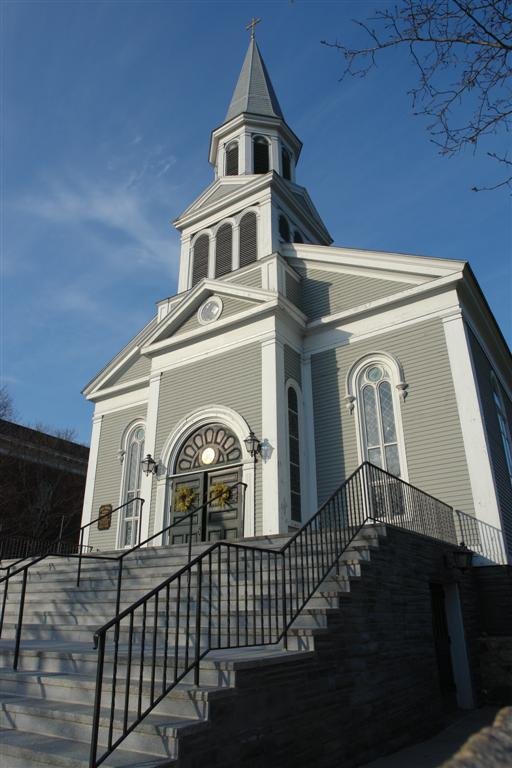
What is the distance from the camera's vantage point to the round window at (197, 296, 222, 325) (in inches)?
558

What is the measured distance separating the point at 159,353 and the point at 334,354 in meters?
4.73

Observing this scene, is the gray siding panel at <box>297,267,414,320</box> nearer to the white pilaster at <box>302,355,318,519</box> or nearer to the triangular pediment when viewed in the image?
the white pilaster at <box>302,355,318,519</box>

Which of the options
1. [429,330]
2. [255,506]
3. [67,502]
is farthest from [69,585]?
[67,502]

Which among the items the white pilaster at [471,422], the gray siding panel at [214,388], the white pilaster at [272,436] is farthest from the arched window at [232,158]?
the white pilaster at [471,422]

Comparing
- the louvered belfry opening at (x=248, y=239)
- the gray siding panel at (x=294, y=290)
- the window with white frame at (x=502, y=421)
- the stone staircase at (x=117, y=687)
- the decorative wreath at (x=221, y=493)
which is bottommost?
the stone staircase at (x=117, y=687)

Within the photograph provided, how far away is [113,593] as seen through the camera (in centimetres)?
794

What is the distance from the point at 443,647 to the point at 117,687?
654cm

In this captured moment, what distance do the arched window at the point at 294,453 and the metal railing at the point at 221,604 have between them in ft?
5.59

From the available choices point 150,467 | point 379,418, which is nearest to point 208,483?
point 150,467

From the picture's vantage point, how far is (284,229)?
1680 cm

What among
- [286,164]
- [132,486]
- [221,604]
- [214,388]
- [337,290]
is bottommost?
[221,604]

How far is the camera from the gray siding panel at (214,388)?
1262cm

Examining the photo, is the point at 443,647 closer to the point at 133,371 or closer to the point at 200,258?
the point at 133,371

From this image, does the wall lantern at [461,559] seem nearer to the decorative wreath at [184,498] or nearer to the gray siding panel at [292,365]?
the gray siding panel at [292,365]
